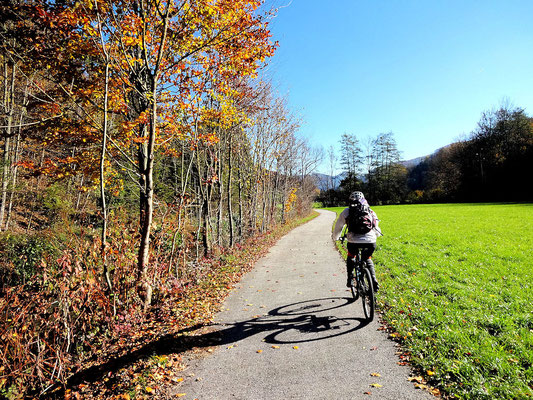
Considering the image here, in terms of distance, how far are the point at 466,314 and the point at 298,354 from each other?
309cm

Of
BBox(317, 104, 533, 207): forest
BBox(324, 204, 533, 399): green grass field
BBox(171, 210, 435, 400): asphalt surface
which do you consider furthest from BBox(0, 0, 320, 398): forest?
BBox(317, 104, 533, 207): forest

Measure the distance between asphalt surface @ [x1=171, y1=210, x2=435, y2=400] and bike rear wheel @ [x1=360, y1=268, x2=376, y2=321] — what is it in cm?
16

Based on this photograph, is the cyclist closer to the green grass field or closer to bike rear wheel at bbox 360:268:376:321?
bike rear wheel at bbox 360:268:376:321

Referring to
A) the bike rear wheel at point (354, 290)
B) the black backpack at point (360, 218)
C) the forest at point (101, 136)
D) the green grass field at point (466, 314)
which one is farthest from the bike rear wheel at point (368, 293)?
the forest at point (101, 136)

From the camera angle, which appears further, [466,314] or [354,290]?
[354,290]

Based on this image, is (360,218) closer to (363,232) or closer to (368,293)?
(363,232)

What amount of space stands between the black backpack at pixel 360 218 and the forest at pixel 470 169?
47.9 metres

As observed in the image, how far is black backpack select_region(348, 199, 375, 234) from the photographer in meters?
4.76

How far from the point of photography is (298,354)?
3.84 meters

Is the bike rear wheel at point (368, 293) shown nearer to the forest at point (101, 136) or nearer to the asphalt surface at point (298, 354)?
the asphalt surface at point (298, 354)

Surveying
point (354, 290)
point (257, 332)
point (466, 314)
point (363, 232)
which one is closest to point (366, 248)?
point (363, 232)

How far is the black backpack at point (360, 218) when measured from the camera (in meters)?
4.76

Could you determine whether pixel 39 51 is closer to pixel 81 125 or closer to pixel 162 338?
pixel 81 125

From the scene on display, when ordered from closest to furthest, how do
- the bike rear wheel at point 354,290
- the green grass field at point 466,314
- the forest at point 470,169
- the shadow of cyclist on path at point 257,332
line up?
the green grass field at point 466,314 < the shadow of cyclist on path at point 257,332 < the bike rear wheel at point 354,290 < the forest at point 470,169
